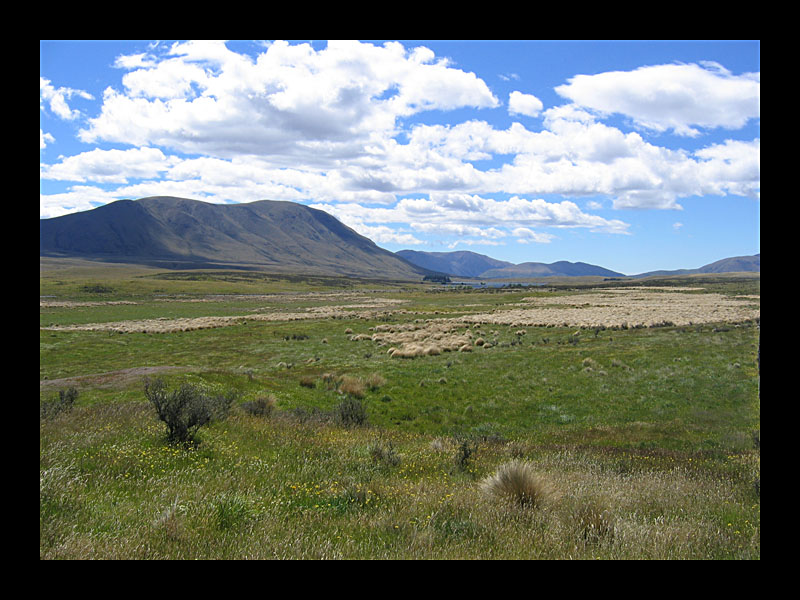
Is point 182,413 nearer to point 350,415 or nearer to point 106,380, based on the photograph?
point 350,415

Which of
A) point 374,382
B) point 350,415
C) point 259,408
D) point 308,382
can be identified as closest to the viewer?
point 350,415

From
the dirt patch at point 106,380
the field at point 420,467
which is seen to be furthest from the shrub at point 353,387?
the dirt patch at point 106,380

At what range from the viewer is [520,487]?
5.91 meters

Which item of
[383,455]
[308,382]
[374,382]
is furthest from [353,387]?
[383,455]

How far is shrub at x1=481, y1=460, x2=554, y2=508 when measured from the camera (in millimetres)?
5746

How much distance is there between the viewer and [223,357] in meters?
37.2

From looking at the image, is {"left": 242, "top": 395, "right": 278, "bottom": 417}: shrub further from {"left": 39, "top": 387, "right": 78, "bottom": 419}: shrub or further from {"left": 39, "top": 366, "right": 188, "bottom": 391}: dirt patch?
{"left": 39, "top": 366, "right": 188, "bottom": 391}: dirt patch

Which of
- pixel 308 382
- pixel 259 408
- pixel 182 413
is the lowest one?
pixel 308 382

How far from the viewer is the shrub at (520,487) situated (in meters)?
5.75
